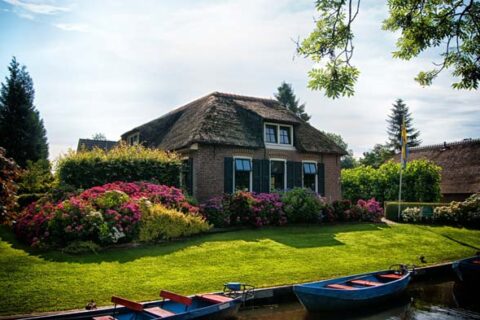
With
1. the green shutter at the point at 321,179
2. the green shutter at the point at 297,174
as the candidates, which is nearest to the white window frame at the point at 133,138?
the green shutter at the point at 297,174

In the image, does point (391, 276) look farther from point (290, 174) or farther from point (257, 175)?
point (290, 174)

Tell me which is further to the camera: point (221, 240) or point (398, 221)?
point (398, 221)

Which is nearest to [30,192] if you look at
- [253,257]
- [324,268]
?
[253,257]

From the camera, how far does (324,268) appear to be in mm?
10562

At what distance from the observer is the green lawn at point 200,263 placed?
7820 millimetres

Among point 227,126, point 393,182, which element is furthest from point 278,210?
point 393,182

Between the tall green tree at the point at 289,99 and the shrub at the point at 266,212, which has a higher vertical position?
the tall green tree at the point at 289,99

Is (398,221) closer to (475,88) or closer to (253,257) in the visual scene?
(253,257)

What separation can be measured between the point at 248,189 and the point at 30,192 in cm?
1083

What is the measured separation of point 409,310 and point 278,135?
1411 cm

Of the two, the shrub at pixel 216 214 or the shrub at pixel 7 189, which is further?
the shrub at pixel 216 214

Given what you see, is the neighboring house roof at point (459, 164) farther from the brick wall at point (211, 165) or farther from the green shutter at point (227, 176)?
the green shutter at point (227, 176)

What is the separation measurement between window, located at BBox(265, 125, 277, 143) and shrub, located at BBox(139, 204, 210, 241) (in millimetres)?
9249

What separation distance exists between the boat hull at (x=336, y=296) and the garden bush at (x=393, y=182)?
1894 cm
